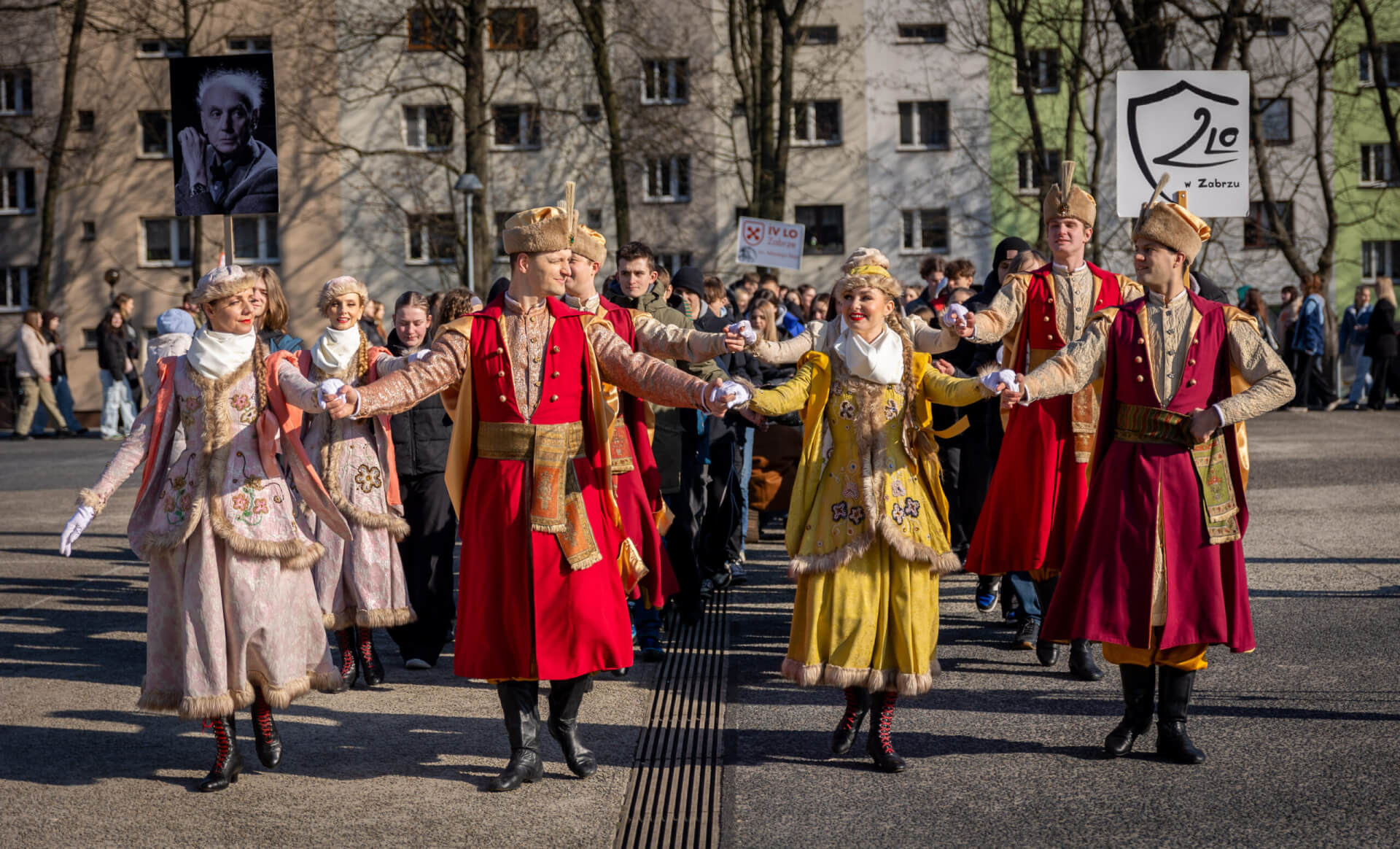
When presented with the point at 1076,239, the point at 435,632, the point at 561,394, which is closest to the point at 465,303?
the point at 435,632

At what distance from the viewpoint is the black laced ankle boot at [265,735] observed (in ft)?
19.6

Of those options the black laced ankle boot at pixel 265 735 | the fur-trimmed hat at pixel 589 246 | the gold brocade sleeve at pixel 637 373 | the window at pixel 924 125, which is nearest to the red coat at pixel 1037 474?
the fur-trimmed hat at pixel 589 246

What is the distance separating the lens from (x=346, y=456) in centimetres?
753

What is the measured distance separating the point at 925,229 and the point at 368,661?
1462 inches

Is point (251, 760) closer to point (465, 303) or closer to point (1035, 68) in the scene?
point (465, 303)

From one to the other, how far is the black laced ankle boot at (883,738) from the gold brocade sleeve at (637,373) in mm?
1371

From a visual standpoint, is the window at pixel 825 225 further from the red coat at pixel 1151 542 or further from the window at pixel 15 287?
the red coat at pixel 1151 542

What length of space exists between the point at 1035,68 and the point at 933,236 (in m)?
7.27

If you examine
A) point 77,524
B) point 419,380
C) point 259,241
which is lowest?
point 77,524

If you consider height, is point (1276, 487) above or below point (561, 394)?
below

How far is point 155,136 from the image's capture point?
42.4 meters

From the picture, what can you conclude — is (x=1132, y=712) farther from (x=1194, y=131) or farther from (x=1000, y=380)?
(x=1194, y=131)

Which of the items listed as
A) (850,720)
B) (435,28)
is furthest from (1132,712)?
(435,28)

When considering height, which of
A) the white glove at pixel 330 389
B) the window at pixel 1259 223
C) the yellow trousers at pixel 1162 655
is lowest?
the yellow trousers at pixel 1162 655
